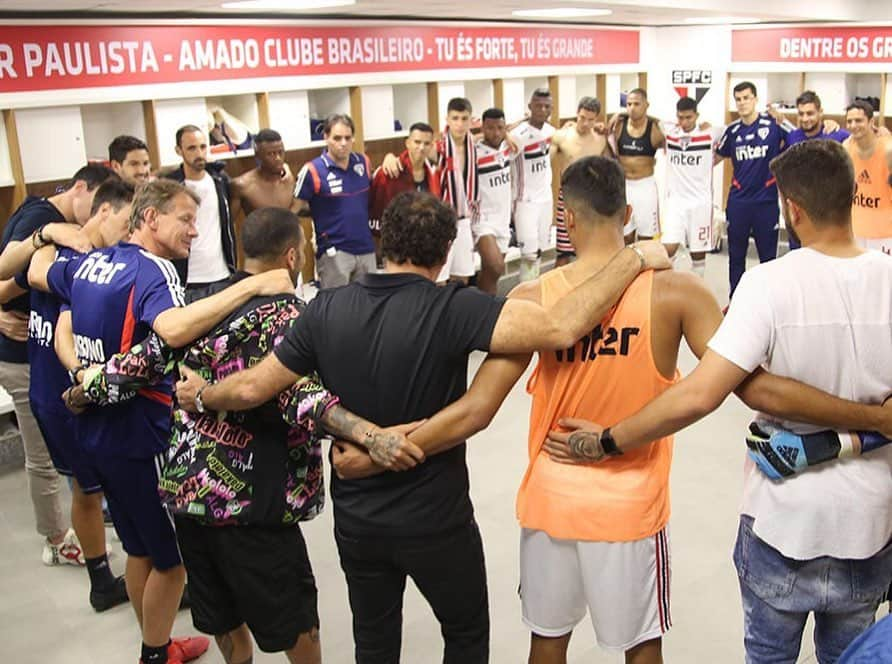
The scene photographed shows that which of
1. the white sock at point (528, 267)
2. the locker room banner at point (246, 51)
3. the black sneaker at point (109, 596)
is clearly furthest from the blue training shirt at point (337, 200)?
the black sneaker at point (109, 596)

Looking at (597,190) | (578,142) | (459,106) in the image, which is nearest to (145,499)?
(597,190)

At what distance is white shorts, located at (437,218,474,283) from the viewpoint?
7.02 m

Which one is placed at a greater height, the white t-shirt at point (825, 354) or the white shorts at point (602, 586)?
the white t-shirt at point (825, 354)

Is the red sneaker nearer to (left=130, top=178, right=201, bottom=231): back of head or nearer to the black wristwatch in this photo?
(left=130, top=178, right=201, bottom=231): back of head

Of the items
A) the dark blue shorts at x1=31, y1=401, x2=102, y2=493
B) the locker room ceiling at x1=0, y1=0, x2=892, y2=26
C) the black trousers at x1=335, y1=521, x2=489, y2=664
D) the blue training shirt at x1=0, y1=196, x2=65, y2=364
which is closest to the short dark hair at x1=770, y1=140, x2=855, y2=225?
the black trousers at x1=335, y1=521, x2=489, y2=664

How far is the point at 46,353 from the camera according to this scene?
356 centimetres

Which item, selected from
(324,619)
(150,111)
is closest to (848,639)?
(324,619)

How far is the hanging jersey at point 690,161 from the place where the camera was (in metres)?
7.89

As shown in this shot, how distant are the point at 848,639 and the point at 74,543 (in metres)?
3.19

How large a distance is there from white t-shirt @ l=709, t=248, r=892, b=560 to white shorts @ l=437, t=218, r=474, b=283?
4.92 metres

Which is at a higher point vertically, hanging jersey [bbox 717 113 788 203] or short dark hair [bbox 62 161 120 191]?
short dark hair [bbox 62 161 120 191]

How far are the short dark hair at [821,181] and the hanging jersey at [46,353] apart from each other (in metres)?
2.59

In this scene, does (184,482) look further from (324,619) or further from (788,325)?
(788,325)

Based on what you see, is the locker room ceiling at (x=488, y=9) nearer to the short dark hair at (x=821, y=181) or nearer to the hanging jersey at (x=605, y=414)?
the hanging jersey at (x=605, y=414)
